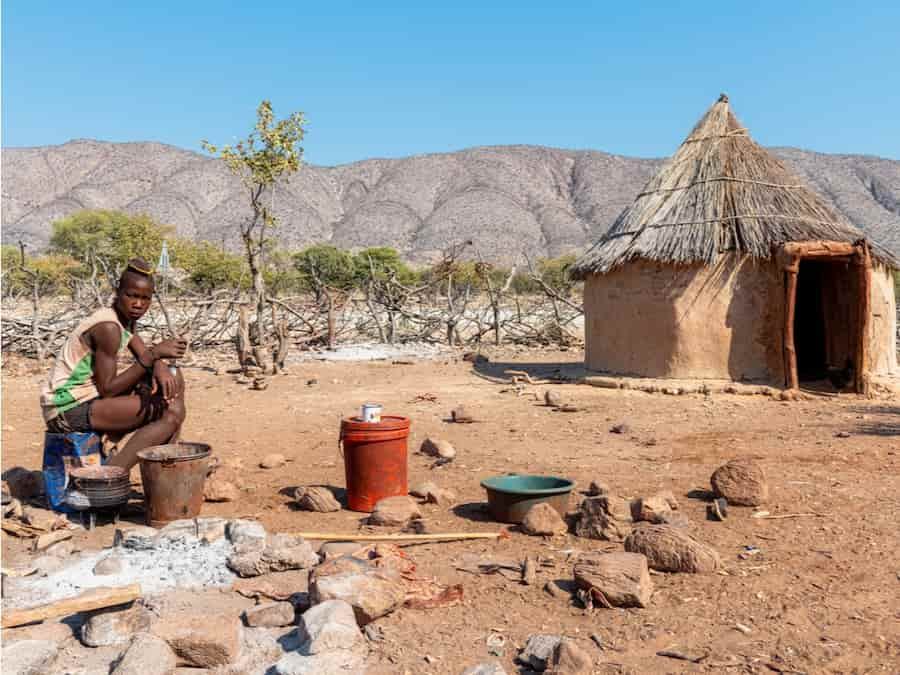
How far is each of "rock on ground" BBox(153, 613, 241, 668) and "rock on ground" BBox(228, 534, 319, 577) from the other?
58cm

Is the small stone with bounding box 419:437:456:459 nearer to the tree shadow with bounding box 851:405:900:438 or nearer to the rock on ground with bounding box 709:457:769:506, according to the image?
the rock on ground with bounding box 709:457:769:506

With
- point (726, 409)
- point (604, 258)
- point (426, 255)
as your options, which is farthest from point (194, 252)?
point (726, 409)

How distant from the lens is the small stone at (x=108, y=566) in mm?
3147

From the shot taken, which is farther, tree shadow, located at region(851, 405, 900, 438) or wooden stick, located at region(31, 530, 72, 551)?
tree shadow, located at region(851, 405, 900, 438)

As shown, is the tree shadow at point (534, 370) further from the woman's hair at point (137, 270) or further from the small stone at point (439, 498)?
the woman's hair at point (137, 270)

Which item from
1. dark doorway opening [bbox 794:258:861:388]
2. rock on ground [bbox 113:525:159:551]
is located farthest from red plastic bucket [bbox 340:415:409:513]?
dark doorway opening [bbox 794:258:861:388]

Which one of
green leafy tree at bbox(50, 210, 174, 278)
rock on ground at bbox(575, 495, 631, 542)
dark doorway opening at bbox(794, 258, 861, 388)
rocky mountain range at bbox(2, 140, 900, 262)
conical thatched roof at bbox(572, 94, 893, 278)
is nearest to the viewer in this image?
rock on ground at bbox(575, 495, 631, 542)

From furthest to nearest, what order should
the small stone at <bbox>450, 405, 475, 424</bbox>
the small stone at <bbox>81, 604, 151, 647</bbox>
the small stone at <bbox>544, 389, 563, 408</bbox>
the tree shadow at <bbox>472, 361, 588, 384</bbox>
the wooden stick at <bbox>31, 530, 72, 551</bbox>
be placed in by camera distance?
the tree shadow at <bbox>472, 361, 588, 384</bbox> → the small stone at <bbox>544, 389, 563, 408</bbox> → the small stone at <bbox>450, 405, 475, 424</bbox> → the wooden stick at <bbox>31, 530, 72, 551</bbox> → the small stone at <bbox>81, 604, 151, 647</bbox>

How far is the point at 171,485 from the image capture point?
379 cm

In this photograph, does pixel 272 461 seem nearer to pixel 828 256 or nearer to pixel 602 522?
pixel 602 522

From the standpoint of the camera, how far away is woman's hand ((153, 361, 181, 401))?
13.5ft

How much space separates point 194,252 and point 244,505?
74.5 ft

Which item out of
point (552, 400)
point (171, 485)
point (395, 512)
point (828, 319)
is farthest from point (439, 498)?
point (828, 319)

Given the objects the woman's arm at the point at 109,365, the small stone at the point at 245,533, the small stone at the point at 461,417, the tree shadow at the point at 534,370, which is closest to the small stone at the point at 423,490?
the small stone at the point at 245,533
